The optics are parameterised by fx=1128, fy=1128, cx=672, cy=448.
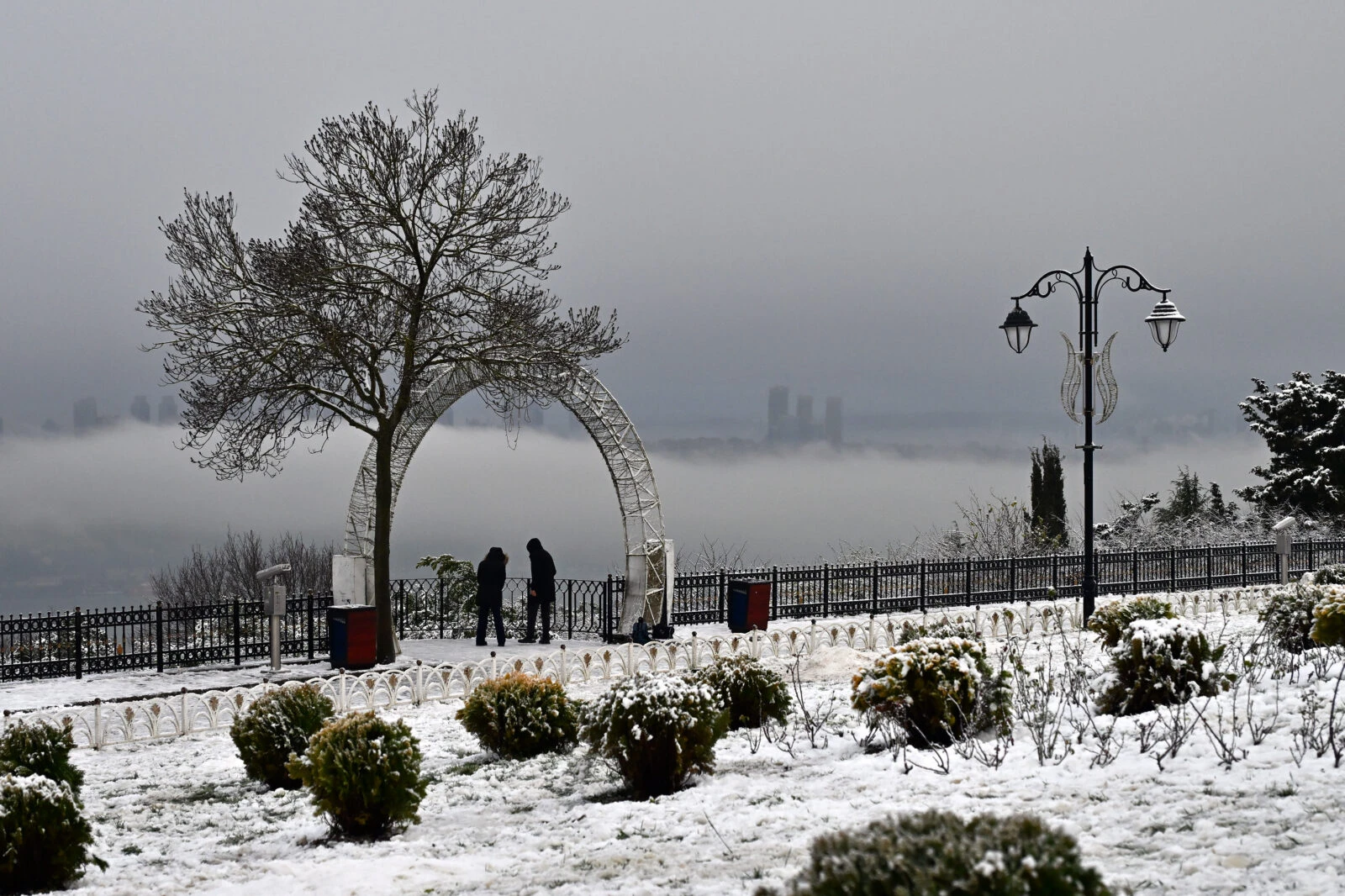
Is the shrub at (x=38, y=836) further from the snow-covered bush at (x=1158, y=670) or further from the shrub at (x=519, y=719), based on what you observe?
the snow-covered bush at (x=1158, y=670)

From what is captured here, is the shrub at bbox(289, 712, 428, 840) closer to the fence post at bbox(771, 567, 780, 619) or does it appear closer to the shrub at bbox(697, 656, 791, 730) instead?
the shrub at bbox(697, 656, 791, 730)

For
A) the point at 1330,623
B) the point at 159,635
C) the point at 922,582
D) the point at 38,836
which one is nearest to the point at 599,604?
the point at 922,582

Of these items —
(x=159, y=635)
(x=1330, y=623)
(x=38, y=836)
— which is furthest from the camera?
(x=159, y=635)

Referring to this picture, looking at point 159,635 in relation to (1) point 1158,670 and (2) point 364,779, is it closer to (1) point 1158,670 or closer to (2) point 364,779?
(2) point 364,779

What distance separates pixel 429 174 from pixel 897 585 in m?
12.4

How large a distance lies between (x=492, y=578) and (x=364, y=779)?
1115 cm

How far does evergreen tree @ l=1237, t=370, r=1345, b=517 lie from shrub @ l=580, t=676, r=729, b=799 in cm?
3723

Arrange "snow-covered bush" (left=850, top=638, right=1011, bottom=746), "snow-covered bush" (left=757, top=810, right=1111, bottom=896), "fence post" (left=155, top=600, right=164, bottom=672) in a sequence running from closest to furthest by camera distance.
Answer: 1. "snow-covered bush" (left=757, top=810, right=1111, bottom=896)
2. "snow-covered bush" (left=850, top=638, right=1011, bottom=746)
3. "fence post" (left=155, top=600, right=164, bottom=672)

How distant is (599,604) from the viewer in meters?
21.8

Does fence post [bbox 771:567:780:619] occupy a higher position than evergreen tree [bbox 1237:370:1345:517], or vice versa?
evergreen tree [bbox 1237:370:1345:517]

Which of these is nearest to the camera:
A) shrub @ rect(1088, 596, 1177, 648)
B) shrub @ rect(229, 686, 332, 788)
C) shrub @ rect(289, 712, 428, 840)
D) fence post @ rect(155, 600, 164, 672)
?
shrub @ rect(289, 712, 428, 840)

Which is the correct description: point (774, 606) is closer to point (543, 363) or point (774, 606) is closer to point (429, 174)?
point (543, 363)

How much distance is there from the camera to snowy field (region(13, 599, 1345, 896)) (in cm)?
572

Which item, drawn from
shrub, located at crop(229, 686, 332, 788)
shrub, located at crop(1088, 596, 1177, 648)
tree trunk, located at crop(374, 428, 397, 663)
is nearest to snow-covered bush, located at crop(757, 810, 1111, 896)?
shrub, located at crop(229, 686, 332, 788)
